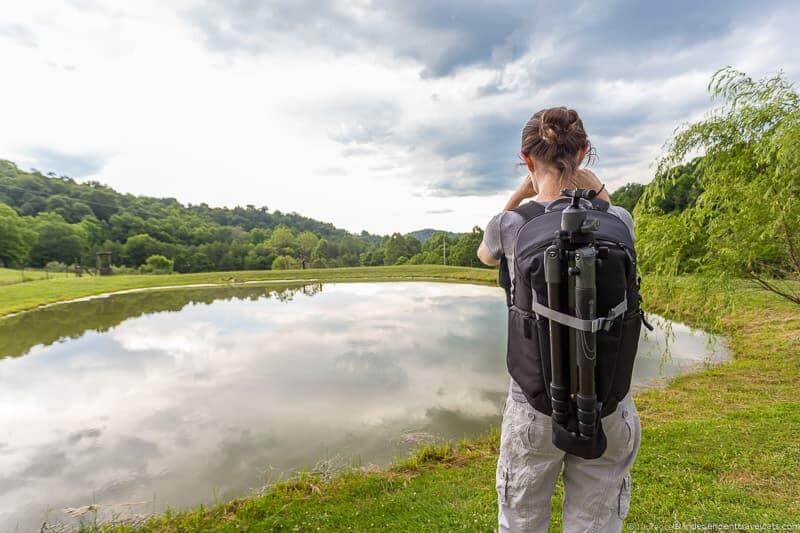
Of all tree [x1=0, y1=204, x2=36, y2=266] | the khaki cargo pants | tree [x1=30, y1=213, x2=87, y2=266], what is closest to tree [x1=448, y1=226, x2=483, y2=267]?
the khaki cargo pants

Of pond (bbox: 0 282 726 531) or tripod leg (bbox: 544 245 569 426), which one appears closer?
tripod leg (bbox: 544 245 569 426)

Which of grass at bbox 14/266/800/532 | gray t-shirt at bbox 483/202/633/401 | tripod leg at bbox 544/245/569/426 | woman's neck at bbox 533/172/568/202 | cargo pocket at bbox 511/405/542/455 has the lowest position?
grass at bbox 14/266/800/532

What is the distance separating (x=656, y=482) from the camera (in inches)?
164

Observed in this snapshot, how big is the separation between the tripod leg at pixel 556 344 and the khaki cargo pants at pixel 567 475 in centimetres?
13

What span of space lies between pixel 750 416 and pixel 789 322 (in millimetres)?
10273

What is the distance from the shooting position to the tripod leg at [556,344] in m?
1.32

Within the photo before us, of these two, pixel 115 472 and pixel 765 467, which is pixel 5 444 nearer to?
pixel 115 472

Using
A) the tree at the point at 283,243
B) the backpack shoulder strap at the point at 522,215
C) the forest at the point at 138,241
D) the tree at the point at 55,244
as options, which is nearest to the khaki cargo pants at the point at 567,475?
the backpack shoulder strap at the point at 522,215

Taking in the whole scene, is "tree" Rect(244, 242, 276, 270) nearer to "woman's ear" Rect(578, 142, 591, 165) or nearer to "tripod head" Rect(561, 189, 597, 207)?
"woman's ear" Rect(578, 142, 591, 165)

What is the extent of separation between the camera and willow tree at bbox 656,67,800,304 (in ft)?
18.8

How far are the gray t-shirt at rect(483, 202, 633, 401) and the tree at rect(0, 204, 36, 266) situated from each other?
278ft

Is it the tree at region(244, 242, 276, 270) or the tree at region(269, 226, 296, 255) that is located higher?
the tree at region(269, 226, 296, 255)

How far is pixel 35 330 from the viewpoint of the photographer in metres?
17.8

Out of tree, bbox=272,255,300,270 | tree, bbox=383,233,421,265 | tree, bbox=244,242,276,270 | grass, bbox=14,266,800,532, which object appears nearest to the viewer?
grass, bbox=14,266,800,532
